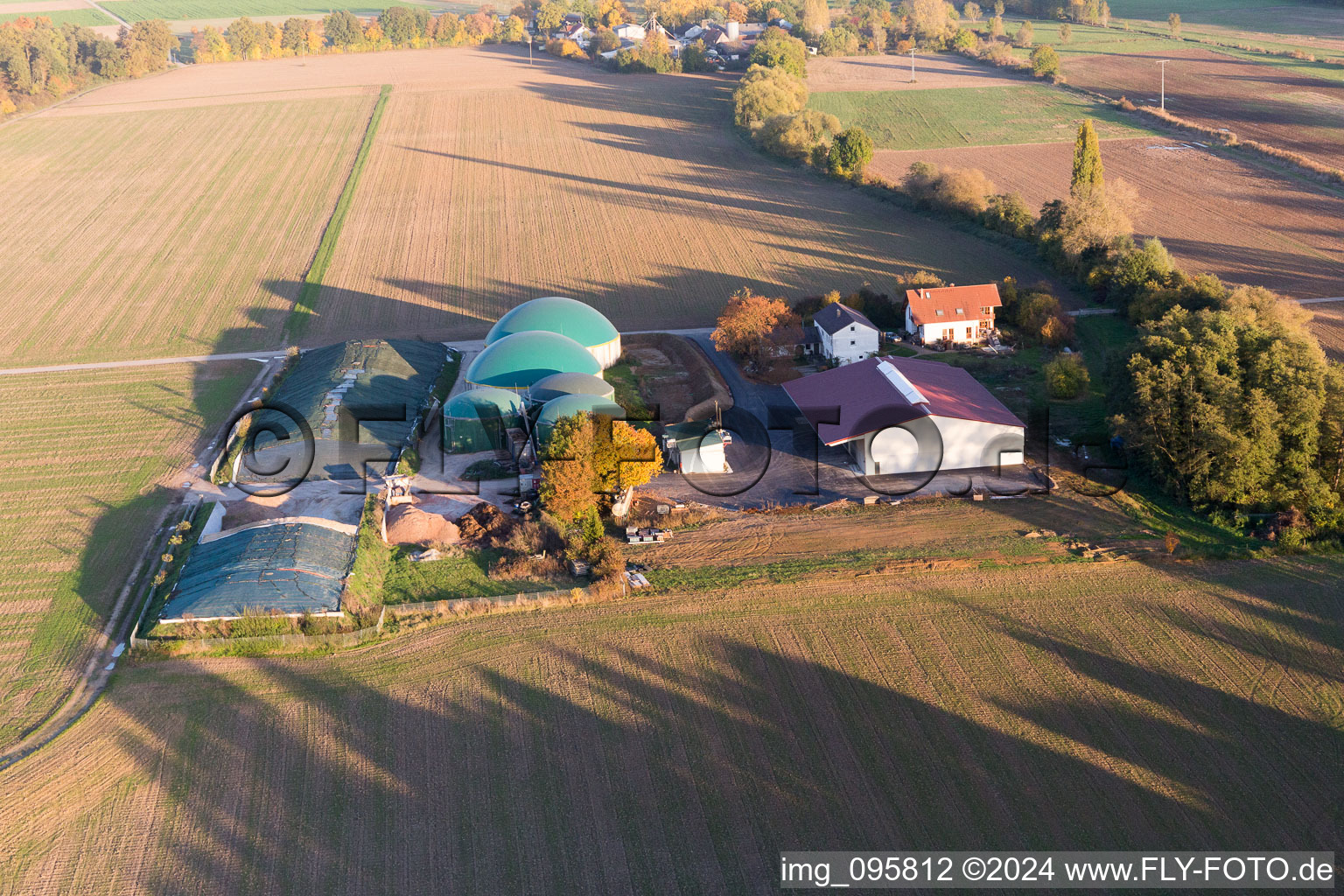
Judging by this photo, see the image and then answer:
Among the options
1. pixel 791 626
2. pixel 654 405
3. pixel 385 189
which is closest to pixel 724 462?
pixel 654 405

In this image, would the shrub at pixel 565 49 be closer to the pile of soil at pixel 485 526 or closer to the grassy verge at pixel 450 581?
the pile of soil at pixel 485 526

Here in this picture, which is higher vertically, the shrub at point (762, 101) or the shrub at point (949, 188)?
the shrub at point (762, 101)

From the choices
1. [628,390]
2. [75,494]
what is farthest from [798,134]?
[75,494]

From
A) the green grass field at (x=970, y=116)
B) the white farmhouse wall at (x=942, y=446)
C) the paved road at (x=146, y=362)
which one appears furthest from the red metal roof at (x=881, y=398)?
the green grass field at (x=970, y=116)

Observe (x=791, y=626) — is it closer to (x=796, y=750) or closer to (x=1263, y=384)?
(x=796, y=750)

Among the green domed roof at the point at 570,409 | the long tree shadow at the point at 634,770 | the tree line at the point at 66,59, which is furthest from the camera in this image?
the tree line at the point at 66,59

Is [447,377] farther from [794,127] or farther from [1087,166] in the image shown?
[794,127]
